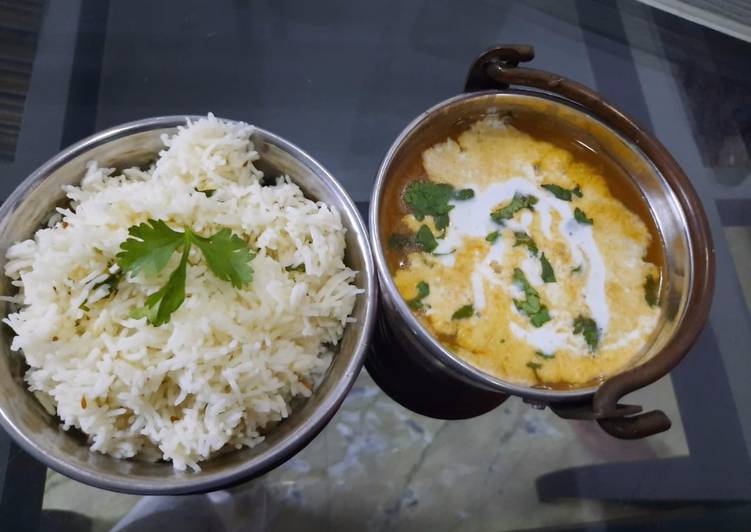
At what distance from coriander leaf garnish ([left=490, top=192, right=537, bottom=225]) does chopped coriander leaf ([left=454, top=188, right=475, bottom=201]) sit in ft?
0.24

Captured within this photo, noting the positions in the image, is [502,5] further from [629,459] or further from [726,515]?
[726,515]

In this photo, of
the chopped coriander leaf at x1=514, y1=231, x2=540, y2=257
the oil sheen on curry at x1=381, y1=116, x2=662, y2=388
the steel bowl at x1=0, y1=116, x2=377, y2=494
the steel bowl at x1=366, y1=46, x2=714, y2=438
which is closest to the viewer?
the steel bowl at x1=0, y1=116, x2=377, y2=494

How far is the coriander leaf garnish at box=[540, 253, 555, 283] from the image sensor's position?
1.56 metres

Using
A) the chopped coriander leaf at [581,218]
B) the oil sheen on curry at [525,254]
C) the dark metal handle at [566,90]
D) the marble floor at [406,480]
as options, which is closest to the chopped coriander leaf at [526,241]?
the oil sheen on curry at [525,254]

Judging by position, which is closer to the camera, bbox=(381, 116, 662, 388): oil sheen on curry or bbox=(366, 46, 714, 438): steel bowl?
bbox=(366, 46, 714, 438): steel bowl

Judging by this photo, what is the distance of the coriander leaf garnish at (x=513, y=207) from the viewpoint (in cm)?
162

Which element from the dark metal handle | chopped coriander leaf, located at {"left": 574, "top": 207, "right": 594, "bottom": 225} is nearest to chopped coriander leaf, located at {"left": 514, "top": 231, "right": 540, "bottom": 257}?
chopped coriander leaf, located at {"left": 574, "top": 207, "right": 594, "bottom": 225}

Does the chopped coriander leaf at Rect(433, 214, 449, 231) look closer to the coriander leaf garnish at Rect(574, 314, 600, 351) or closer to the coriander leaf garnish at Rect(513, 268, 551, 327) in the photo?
the coriander leaf garnish at Rect(513, 268, 551, 327)

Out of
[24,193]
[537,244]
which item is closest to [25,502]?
[24,193]

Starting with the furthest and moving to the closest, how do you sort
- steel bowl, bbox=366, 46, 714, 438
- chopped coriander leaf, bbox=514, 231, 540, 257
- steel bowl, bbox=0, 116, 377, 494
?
chopped coriander leaf, bbox=514, 231, 540, 257
steel bowl, bbox=366, 46, 714, 438
steel bowl, bbox=0, 116, 377, 494

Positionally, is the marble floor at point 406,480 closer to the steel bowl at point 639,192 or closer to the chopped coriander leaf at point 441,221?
the steel bowl at point 639,192

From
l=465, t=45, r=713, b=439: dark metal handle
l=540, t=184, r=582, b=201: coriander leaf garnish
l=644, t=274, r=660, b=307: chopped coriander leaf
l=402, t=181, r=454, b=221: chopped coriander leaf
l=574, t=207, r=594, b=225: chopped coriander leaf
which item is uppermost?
l=465, t=45, r=713, b=439: dark metal handle

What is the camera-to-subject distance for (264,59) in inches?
83.7

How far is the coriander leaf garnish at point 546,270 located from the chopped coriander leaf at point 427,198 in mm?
255
